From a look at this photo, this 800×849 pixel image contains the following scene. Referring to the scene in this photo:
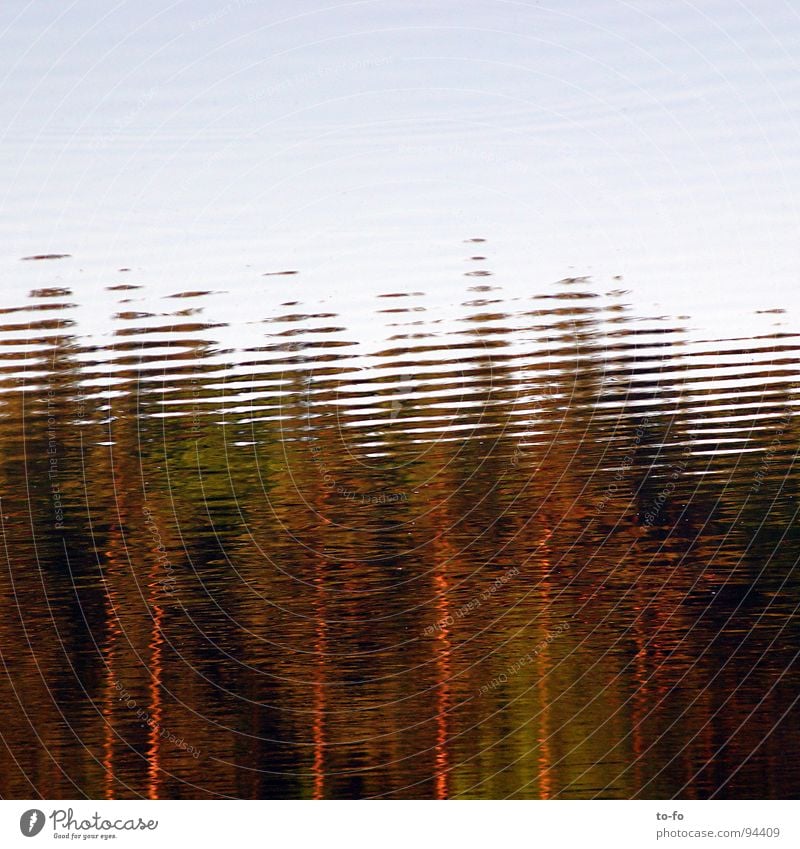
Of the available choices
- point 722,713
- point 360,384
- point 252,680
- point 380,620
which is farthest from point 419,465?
point 722,713

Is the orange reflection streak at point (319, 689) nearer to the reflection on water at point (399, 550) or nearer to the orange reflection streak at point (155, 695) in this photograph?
the reflection on water at point (399, 550)

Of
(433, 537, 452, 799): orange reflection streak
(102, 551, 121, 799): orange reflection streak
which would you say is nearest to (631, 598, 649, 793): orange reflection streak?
(433, 537, 452, 799): orange reflection streak

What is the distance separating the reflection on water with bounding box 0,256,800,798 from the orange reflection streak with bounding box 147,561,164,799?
15 mm

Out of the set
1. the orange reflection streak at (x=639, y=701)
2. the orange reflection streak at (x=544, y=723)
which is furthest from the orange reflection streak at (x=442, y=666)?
the orange reflection streak at (x=639, y=701)

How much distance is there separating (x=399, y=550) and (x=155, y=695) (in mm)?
1513

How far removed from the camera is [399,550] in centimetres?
711

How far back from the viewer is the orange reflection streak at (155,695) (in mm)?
6076

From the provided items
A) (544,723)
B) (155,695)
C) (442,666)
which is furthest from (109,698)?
(544,723)

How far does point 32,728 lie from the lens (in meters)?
6.29

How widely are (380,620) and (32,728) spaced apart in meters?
1.76

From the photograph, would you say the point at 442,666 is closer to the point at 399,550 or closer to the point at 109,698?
the point at 399,550

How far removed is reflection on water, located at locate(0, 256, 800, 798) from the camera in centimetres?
612

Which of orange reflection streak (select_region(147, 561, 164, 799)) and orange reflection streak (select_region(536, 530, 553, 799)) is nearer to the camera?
orange reflection streak (select_region(536, 530, 553, 799))

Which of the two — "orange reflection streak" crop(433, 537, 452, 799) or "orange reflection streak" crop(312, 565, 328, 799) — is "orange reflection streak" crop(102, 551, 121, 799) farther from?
"orange reflection streak" crop(433, 537, 452, 799)
